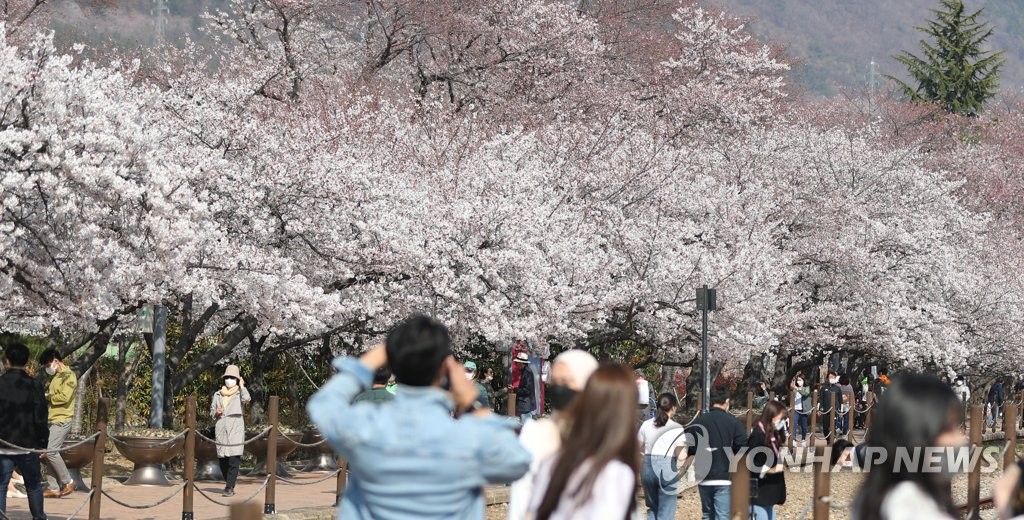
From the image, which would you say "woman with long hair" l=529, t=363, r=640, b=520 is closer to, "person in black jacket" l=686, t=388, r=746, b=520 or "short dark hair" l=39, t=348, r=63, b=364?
"person in black jacket" l=686, t=388, r=746, b=520

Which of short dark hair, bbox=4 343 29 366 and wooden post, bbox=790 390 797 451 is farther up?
short dark hair, bbox=4 343 29 366

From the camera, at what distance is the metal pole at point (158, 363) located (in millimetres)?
15734

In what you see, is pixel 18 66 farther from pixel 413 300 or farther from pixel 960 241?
pixel 960 241

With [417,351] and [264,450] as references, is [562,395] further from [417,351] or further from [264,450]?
[264,450]

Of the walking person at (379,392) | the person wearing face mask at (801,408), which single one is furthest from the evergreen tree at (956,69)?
the walking person at (379,392)

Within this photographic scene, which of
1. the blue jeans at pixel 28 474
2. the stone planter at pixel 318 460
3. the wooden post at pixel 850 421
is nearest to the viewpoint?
the blue jeans at pixel 28 474

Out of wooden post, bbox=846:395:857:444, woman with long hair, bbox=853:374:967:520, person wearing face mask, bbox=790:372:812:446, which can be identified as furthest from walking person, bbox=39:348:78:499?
wooden post, bbox=846:395:857:444

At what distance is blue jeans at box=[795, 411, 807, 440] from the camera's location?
24.2m

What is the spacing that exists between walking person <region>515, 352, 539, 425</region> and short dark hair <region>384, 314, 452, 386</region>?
14.8 meters

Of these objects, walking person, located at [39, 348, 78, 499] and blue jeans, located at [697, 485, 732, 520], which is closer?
blue jeans, located at [697, 485, 732, 520]

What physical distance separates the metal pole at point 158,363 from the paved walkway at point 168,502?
1.03 m

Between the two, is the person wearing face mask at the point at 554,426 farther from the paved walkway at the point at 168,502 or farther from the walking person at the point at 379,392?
the paved walkway at the point at 168,502

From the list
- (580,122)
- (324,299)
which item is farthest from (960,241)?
(324,299)

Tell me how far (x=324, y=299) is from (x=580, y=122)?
10914mm
